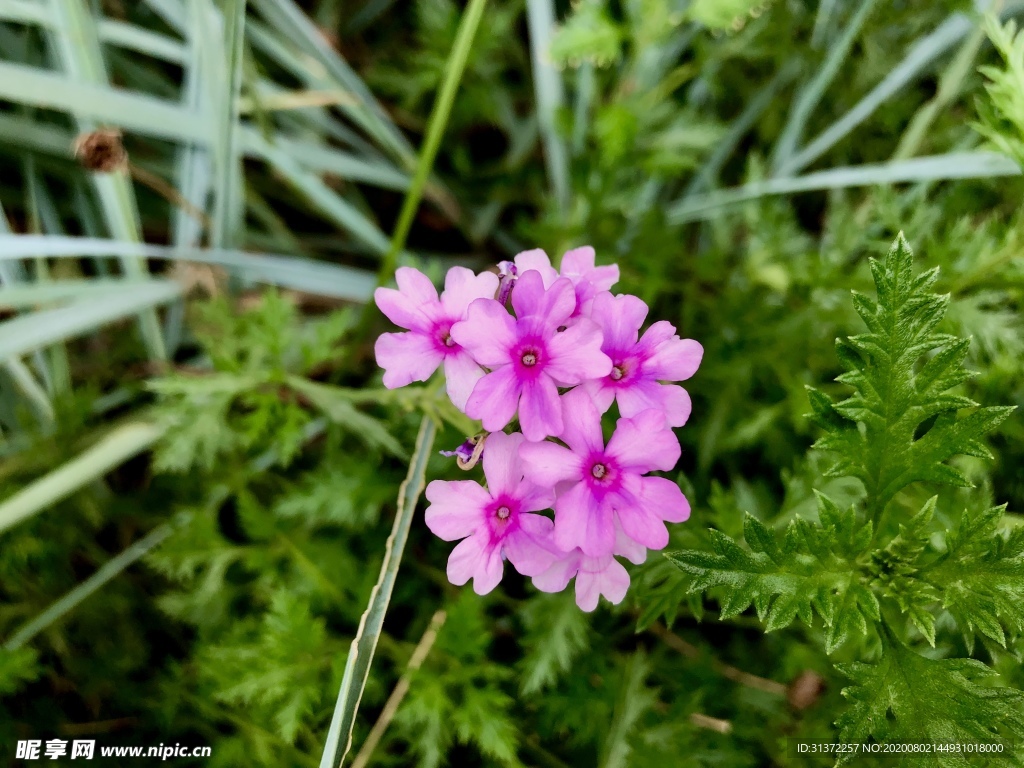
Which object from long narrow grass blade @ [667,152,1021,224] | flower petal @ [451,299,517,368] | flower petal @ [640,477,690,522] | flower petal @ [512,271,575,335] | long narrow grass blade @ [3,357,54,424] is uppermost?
long narrow grass blade @ [667,152,1021,224]

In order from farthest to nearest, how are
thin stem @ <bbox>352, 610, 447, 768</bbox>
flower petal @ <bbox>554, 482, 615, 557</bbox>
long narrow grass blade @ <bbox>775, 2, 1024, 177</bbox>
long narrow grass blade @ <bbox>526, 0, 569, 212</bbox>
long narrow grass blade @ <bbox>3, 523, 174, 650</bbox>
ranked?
1. long narrow grass blade @ <bbox>526, 0, 569, 212</bbox>
2. long narrow grass blade @ <bbox>775, 2, 1024, 177</bbox>
3. long narrow grass blade @ <bbox>3, 523, 174, 650</bbox>
4. thin stem @ <bbox>352, 610, 447, 768</bbox>
5. flower petal @ <bbox>554, 482, 615, 557</bbox>

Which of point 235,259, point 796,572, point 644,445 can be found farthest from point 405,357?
point 235,259

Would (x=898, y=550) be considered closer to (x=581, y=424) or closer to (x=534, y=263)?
(x=581, y=424)

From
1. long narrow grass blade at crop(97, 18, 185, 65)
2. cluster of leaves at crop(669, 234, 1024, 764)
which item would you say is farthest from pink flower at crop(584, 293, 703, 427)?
long narrow grass blade at crop(97, 18, 185, 65)

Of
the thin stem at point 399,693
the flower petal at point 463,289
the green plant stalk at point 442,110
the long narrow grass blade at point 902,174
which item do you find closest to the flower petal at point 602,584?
the flower petal at point 463,289

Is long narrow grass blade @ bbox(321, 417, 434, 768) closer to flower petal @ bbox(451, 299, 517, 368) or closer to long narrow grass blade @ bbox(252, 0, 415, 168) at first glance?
flower petal @ bbox(451, 299, 517, 368)

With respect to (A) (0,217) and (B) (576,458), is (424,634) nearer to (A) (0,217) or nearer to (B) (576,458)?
(B) (576,458)
